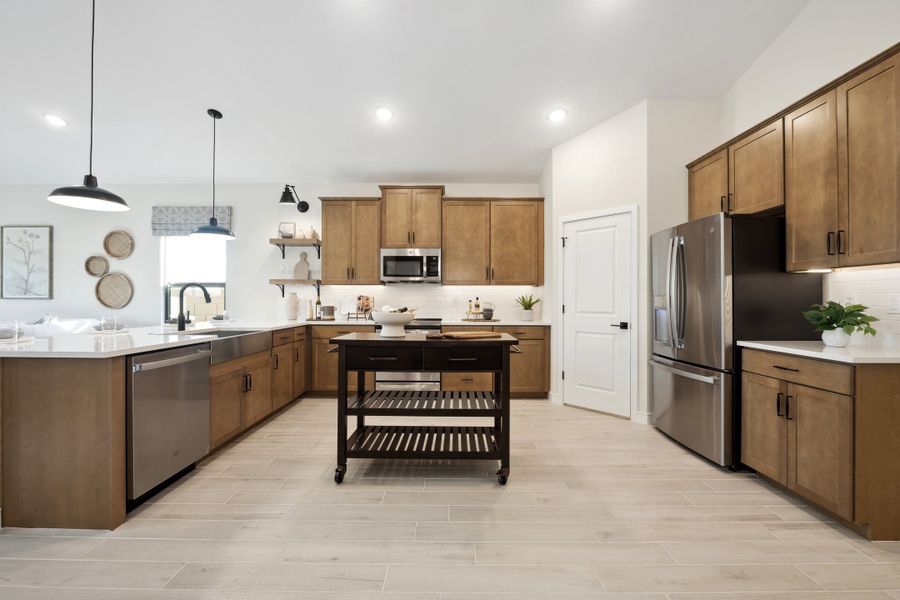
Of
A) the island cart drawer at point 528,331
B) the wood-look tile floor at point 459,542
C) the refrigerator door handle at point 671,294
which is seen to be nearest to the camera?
the wood-look tile floor at point 459,542

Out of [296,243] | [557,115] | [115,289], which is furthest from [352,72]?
[115,289]

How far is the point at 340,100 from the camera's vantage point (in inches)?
153

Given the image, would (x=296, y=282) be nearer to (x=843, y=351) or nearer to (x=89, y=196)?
(x=89, y=196)

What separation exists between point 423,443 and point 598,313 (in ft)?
7.91

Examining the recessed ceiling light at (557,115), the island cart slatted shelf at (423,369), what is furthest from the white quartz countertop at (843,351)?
the recessed ceiling light at (557,115)

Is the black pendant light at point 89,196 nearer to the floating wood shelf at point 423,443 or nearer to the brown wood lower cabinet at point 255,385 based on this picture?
the brown wood lower cabinet at point 255,385

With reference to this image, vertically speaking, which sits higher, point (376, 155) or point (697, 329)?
point (376, 155)

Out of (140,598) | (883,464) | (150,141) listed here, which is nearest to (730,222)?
(883,464)

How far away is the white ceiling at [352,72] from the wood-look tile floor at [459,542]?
3.33 meters

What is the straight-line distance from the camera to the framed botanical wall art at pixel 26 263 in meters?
5.47

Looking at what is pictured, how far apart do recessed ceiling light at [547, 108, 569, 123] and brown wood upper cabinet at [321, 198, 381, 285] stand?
236cm

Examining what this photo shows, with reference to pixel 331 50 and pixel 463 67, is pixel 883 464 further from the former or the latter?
pixel 331 50

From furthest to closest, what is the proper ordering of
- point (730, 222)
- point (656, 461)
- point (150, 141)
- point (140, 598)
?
1. point (150, 141)
2. point (656, 461)
3. point (730, 222)
4. point (140, 598)

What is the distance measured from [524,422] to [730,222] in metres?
2.38
